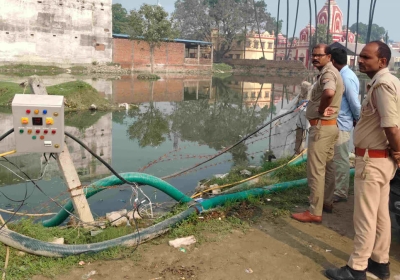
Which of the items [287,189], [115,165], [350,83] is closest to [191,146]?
[115,165]

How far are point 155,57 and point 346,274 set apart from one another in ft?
138

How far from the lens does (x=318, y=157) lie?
13.1ft

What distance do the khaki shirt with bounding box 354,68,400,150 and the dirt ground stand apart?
116 cm

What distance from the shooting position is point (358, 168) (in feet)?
9.68

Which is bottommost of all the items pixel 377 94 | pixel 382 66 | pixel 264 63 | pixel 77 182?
pixel 77 182

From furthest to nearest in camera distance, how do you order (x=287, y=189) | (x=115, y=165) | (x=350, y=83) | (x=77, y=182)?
(x=115, y=165) → (x=287, y=189) → (x=350, y=83) → (x=77, y=182)

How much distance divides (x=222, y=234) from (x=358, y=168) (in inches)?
61.9

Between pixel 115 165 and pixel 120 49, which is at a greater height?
pixel 120 49

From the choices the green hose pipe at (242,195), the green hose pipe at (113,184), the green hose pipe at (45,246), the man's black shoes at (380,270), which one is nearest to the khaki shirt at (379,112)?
the man's black shoes at (380,270)

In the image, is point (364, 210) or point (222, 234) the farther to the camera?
point (222, 234)

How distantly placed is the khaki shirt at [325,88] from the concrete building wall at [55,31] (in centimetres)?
3549

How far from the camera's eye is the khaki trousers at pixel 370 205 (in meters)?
2.85

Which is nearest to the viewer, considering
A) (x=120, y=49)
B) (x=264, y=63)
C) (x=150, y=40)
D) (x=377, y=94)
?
(x=377, y=94)

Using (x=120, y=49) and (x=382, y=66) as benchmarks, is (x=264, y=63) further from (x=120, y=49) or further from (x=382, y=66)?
(x=382, y=66)
